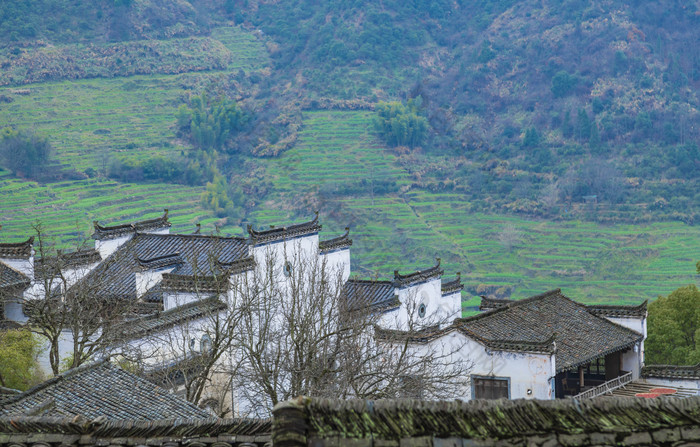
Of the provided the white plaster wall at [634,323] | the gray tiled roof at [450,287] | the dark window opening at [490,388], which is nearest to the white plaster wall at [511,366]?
the dark window opening at [490,388]

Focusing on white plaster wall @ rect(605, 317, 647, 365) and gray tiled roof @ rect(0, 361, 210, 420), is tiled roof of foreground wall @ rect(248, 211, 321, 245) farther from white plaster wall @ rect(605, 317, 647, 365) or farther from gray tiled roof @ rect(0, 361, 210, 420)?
gray tiled roof @ rect(0, 361, 210, 420)

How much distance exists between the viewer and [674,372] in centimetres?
2292

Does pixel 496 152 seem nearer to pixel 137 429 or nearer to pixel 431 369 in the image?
pixel 431 369

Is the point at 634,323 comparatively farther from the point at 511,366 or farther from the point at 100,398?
the point at 100,398

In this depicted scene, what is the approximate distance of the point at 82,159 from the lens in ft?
348

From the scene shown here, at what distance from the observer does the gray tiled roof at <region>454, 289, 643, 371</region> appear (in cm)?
2116

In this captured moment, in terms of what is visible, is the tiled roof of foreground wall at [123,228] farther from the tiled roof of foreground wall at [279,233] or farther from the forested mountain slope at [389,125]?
the forested mountain slope at [389,125]

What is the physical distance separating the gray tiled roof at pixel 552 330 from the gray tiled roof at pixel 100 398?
10.1 metres

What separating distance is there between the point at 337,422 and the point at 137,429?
2.77 m

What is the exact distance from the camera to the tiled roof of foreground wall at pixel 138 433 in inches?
299

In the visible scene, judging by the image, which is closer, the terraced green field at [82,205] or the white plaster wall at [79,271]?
the white plaster wall at [79,271]

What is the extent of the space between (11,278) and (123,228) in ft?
16.6

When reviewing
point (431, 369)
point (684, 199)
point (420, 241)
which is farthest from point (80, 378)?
point (684, 199)

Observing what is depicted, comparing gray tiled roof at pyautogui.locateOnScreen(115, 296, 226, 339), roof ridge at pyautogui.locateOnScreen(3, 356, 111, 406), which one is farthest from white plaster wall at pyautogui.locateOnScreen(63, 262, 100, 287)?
roof ridge at pyautogui.locateOnScreen(3, 356, 111, 406)
